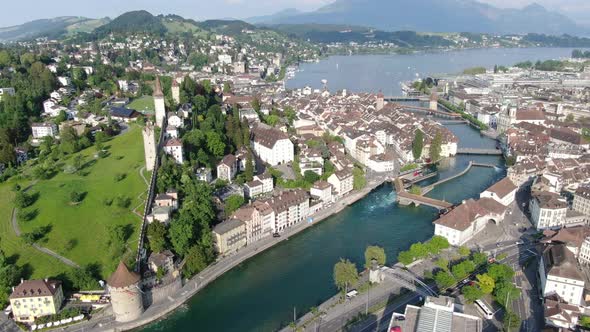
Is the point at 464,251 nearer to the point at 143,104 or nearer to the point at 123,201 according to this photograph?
the point at 123,201

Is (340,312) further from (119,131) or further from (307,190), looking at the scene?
(119,131)

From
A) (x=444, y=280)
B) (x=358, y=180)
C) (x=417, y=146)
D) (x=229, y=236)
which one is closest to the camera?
(x=444, y=280)

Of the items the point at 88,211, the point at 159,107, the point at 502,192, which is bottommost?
the point at 502,192

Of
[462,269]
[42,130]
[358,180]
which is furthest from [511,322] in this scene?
[42,130]

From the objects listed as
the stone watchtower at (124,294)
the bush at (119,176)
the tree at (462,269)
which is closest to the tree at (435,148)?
the tree at (462,269)

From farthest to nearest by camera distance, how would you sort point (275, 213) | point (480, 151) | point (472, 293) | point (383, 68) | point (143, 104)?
point (383, 68)
point (143, 104)
point (480, 151)
point (275, 213)
point (472, 293)

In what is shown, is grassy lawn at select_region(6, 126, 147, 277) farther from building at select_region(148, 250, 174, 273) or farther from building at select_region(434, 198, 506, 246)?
building at select_region(434, 198, 506, 246)
